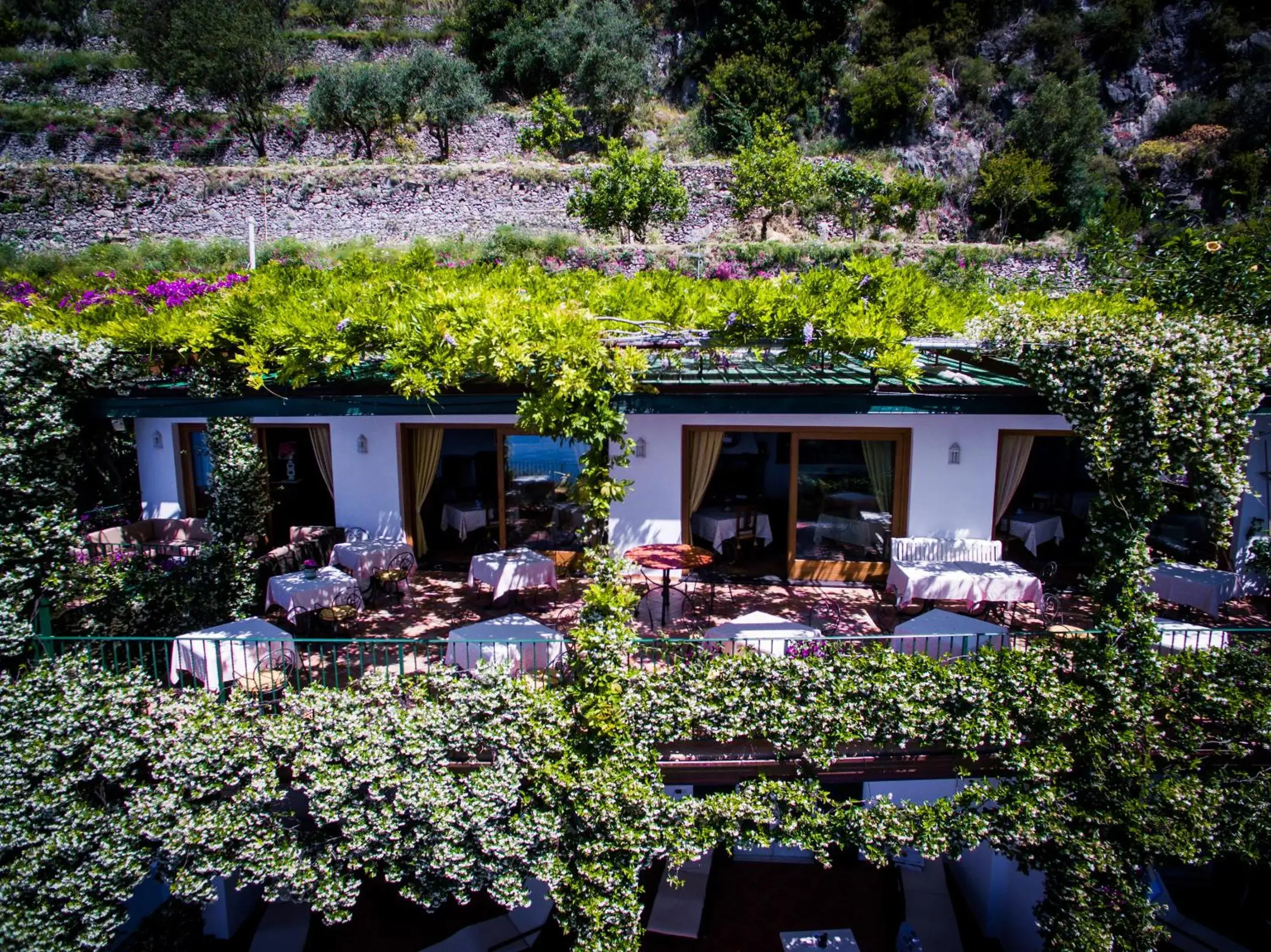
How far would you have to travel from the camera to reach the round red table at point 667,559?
7.35 metres

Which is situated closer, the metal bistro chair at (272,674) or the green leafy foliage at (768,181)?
the metal bistro chair at (272,674)

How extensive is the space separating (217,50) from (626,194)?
73.1 ft

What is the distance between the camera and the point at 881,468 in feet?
30.2

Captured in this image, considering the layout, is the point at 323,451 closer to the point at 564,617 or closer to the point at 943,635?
the point at 564,617

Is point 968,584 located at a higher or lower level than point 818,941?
higher

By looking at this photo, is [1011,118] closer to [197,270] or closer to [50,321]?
[197,270]

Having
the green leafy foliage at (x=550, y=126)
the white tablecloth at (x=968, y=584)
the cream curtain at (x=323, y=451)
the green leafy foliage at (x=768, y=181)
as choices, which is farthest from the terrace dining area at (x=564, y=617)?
the green leafy foliage at (x=550, y=126)

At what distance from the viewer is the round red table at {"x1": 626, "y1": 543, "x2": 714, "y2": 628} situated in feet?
24.1

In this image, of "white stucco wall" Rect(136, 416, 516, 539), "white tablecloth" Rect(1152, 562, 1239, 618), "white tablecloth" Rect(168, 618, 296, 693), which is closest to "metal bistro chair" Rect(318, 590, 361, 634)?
"white tablecloth" Rect(168, 618, 296, 693)

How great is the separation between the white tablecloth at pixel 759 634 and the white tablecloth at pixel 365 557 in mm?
4130

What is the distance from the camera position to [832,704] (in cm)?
575

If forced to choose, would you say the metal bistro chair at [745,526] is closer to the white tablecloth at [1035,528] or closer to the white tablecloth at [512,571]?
the white tablecloth at [512,571]

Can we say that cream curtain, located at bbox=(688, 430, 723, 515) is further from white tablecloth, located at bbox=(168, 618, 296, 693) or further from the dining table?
white tablecloth, located at bbox=(168, 618, 296, 693)

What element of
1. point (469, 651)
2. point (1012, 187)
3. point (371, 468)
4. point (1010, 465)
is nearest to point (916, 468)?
point (1010, 465)
